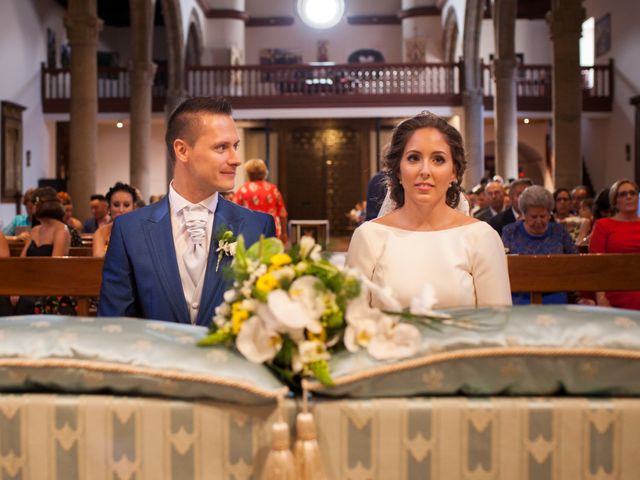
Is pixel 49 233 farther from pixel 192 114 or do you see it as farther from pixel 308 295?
Result: pixel 308 295

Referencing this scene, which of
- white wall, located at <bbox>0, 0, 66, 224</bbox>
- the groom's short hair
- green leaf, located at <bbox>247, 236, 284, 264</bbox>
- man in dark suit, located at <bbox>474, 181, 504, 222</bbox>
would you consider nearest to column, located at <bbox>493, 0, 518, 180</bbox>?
man in dark suit, located at <bbox>474, 181, 504, 222</bbox>

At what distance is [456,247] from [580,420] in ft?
4.02

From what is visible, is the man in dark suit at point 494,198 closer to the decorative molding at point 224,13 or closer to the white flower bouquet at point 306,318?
the white flower bouquet at point 306,318

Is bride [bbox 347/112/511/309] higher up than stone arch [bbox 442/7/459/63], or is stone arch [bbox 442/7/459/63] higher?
stone arch [bbox 442/7/459/63]

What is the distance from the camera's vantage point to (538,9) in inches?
1010

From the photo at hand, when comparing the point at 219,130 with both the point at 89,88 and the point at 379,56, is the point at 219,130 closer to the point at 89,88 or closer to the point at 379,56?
the point at 89,88

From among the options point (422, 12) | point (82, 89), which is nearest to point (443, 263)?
point (82, 89)

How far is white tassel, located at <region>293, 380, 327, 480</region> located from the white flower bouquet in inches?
3.1

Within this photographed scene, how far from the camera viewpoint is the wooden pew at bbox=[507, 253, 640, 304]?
4426mm

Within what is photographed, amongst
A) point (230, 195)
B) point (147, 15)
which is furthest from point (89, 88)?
point (147, 15)

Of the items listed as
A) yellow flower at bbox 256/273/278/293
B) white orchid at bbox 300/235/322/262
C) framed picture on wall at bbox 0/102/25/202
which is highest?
framed picture on wall at bbox 0/102/25/202

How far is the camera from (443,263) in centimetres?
261

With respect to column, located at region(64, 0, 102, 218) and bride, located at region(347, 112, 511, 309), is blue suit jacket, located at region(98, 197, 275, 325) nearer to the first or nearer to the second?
bride, located at region(347, 112, 511, 309)

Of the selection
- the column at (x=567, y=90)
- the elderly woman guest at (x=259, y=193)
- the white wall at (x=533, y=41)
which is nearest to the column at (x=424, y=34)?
the white wall at (x=533, y=41)
